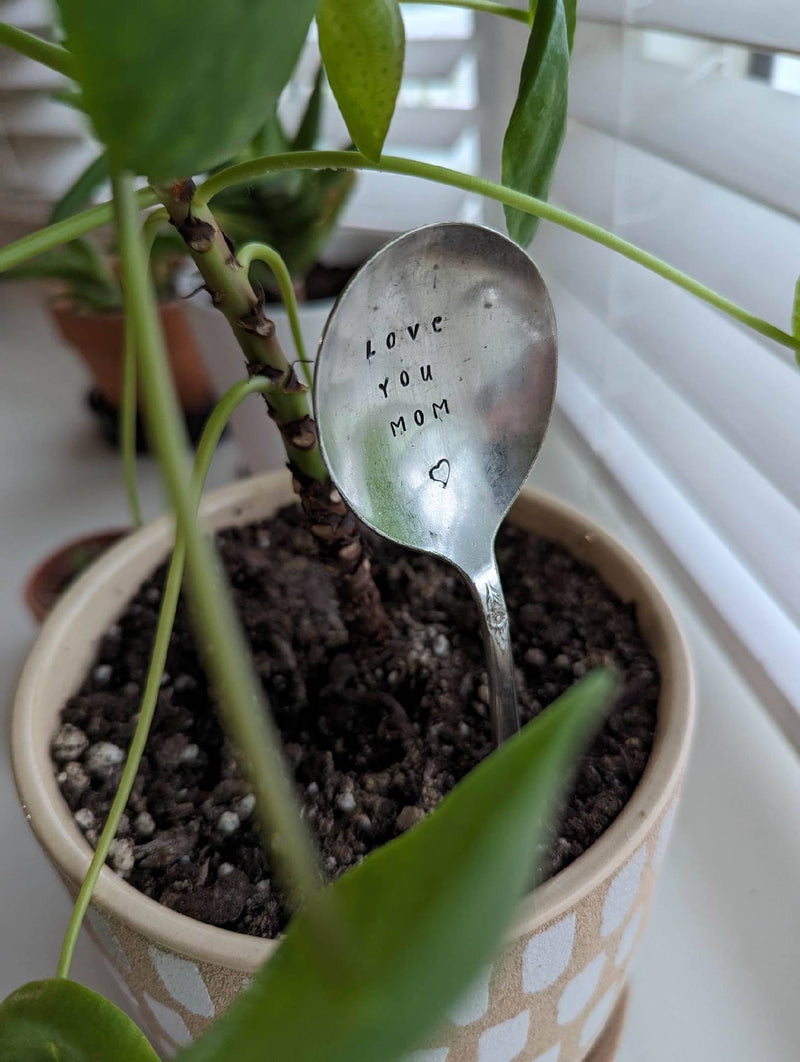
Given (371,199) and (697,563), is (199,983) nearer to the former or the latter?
(697,563)

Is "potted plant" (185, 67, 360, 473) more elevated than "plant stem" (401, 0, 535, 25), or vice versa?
"plant stem" (401, 0, 535, 25)

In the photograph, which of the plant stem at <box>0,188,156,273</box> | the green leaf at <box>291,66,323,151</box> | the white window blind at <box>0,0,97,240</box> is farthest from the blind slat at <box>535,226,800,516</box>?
the white window blind at <box>0,0,97,240</box>

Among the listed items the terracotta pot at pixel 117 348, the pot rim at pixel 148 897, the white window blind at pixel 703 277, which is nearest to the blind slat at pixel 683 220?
the white window blind at pixel 703 277

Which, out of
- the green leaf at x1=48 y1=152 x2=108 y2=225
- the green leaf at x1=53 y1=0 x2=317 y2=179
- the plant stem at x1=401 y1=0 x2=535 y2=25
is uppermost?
the plant stem at x1=401 y1=0 x2=535 y2=25

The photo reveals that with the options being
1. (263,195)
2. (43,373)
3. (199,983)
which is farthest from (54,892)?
(43,373)

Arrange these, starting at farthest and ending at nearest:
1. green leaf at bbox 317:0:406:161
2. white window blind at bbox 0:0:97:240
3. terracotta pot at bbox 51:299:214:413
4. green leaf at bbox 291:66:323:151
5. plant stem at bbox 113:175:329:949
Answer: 1. white window blind at bbox 0:0:97:240
2. terracotta pot at bbox 51:299:214:413
3. green leaf at bbox 291:66:323:151
4. green leaf at bbox 317:0:406:161
5. plant stem at bbox 113:175:329:949

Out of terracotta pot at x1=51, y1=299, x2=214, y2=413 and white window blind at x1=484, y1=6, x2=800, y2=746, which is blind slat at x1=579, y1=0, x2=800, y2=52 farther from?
terracotta pot at x1=51, y1=299, x2=214, y2=413
